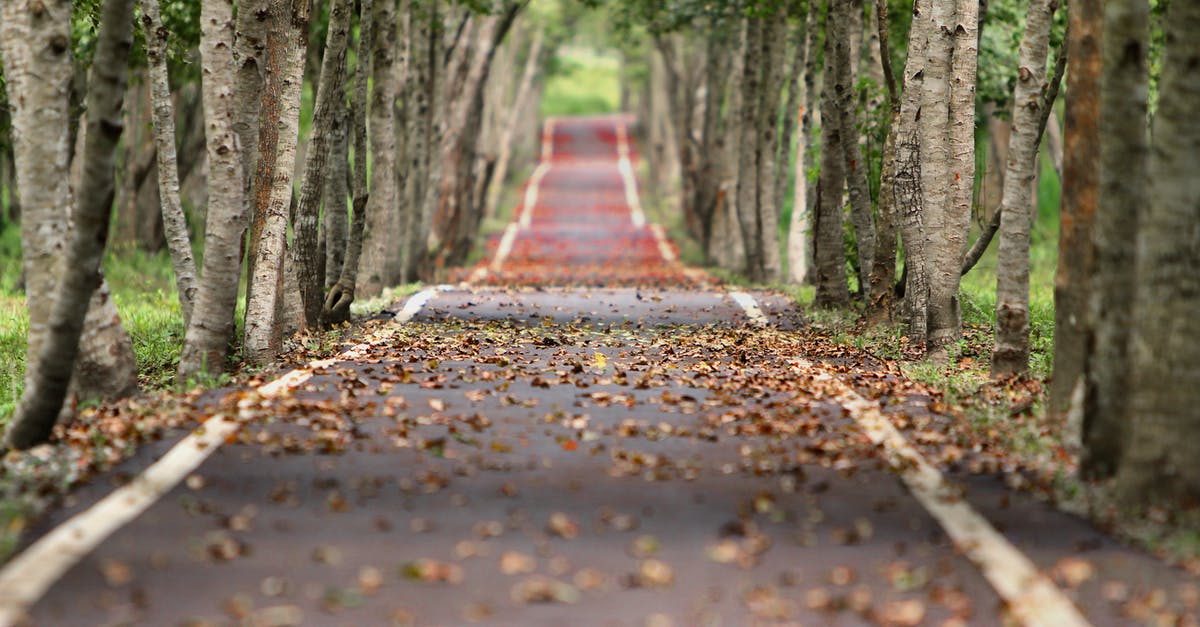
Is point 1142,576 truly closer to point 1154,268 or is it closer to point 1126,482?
point 1126,482

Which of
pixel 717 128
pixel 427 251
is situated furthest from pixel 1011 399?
pixel 717 128

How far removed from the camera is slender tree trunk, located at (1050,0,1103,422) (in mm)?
10367

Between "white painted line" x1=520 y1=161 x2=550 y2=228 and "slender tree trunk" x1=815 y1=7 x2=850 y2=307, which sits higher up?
"slender tree trunk" x1=815 y1=7 x2=850 y2=307

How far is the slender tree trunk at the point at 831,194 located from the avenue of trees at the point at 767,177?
0.10 feet

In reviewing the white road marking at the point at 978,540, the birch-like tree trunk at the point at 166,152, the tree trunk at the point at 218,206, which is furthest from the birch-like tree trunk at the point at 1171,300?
the birch-like tree trunk at the point at 166,152

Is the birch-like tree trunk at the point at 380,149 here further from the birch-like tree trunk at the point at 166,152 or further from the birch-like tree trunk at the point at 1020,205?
the birch-like tree trunk at the point at 1020,205

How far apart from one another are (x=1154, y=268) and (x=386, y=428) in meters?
5.03

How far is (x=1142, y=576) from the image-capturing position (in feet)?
23.0

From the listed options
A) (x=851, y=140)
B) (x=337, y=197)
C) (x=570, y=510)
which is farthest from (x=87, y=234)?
(x=851, y=140)

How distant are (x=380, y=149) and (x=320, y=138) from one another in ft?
18.4

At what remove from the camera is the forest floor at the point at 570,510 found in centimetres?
657

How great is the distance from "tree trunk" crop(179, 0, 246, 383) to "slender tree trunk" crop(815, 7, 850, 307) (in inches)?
311

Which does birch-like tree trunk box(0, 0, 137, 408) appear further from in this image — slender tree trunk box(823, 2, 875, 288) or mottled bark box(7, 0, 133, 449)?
slender tree trunk box(823, 2, 875, 288)

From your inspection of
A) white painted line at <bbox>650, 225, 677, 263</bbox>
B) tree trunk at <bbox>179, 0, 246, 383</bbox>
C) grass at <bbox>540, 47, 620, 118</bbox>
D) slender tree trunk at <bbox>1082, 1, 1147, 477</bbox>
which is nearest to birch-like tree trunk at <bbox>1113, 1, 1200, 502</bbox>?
slender tree trunk at <bbox>1082, 1, 1147, 477</bbox>
